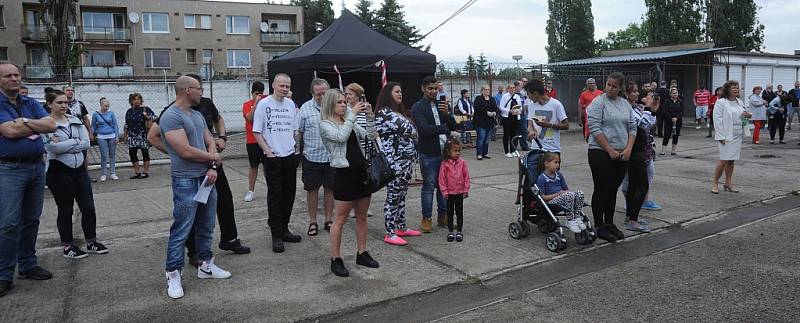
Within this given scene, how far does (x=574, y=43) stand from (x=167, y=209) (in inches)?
2276

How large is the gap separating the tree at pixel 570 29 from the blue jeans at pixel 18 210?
194ft

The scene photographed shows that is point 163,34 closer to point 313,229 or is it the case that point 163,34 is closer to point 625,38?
point 313,229

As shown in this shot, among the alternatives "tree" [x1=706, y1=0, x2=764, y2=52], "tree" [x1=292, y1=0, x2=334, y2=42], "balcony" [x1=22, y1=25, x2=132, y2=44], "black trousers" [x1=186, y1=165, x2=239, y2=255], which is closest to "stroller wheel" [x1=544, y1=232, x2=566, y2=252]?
"black trousers" [x1=186, y1=165, x2=239, y2=255]

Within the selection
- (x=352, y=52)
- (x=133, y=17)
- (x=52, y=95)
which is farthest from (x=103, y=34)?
(x=52, y=95)

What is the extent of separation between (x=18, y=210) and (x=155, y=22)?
4522 cm

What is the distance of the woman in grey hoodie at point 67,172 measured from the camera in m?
5.18

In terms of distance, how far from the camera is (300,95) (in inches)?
460

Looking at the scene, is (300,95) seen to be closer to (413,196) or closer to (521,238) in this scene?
(413,196)

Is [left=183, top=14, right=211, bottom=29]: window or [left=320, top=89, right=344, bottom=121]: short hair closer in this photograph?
[left=320, top=89, right=344, bottom=121]: short hair

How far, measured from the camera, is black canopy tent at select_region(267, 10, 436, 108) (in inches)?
437

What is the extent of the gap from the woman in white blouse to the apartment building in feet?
119

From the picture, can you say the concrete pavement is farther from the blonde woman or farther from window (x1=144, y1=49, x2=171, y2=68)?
window (x1=144, y1=49, x2=171, y2=68)

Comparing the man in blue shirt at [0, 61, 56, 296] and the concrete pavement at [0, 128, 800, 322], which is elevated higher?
the man in blue shirt at [0, 61, 56, 296]

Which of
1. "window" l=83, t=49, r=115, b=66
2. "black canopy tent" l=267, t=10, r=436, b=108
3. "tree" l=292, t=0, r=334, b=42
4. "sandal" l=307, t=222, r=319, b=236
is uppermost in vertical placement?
"tree" l=292, t=0, r=334, b=42
